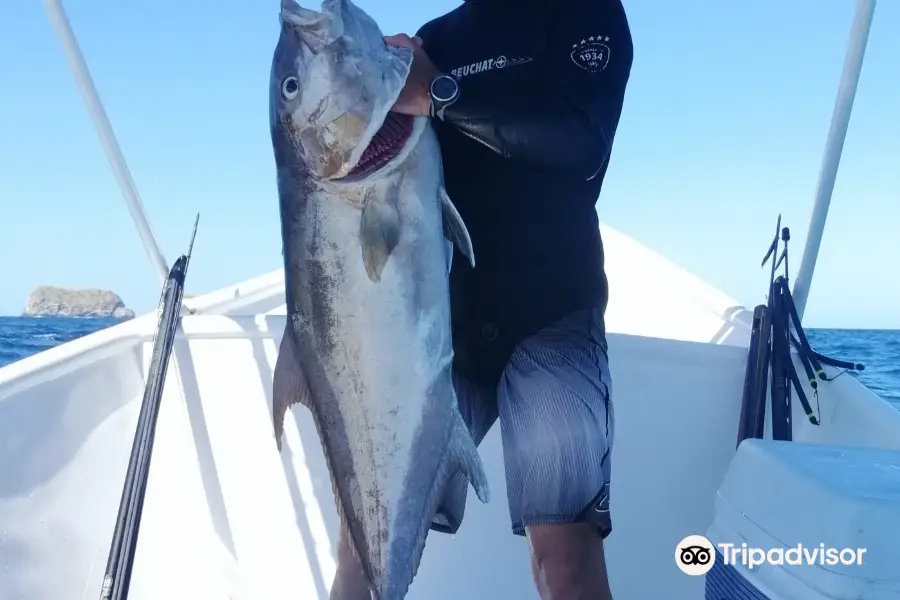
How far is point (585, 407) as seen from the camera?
6.21 feet

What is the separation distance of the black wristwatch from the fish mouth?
8 cm

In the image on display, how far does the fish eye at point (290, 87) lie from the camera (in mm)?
1574

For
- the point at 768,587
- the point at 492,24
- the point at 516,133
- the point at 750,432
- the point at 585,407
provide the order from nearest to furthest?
the point at 768,587 → the point at 516,133 → the point at 585,407 → the point at 492,24 → the point at 750,432

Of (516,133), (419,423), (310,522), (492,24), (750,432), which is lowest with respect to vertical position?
(310,522)

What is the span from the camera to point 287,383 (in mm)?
1693

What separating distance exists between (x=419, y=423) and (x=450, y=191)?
779mm

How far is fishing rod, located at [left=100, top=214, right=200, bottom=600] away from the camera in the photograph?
5.57 ft

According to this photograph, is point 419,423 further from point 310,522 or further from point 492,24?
point 310,522

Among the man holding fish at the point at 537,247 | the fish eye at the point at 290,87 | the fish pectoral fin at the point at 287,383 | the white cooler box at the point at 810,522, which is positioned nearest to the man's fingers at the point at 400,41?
the man holding fish at the point at 537,247

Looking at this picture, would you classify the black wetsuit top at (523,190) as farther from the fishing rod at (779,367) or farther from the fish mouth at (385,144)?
the fishing rod at (779,367)

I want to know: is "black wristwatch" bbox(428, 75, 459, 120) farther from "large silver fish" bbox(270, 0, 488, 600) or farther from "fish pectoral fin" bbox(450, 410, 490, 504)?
"fish pectoral fin" bbox(450, 410, 490, 504)

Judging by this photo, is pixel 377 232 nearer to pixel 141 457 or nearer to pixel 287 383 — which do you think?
pixel 287 383

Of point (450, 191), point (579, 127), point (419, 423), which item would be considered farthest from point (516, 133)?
point (419, 423)

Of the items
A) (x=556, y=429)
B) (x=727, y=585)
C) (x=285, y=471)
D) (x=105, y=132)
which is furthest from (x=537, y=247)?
(x=105, y=132)
